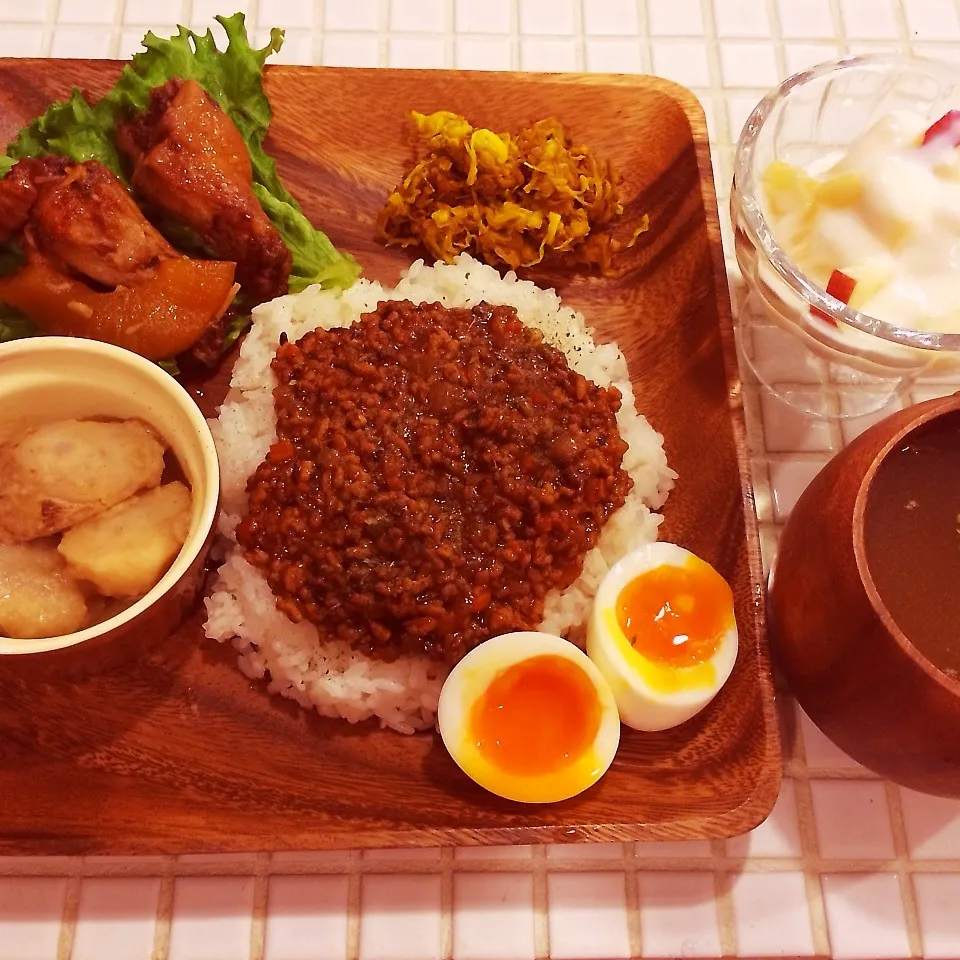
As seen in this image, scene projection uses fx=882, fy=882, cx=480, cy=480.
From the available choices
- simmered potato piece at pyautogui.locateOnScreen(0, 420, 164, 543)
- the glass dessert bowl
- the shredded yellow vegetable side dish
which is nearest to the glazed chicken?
simmered potato piece at pyautogui.locateOnScreen(0, 420, 164, 543)

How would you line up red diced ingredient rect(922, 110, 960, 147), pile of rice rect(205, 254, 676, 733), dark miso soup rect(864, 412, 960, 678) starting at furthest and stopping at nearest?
red diced ingredient rect(922, 110, 960, 147) < pile of rice rect(205, 254, 676, 733) < dark miso soup rect(864, 412, 960, 678)

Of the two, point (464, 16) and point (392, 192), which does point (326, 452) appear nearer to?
point (392, 192)

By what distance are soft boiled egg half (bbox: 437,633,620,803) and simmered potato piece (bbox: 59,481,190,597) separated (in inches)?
22.0

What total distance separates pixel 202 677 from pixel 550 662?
0.68 meters

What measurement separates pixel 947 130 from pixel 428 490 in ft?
4.54

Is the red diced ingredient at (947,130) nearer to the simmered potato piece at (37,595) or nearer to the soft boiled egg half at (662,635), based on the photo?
the soft boiled egg half at (662,635)

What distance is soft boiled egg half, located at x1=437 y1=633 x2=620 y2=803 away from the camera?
1.54 metres

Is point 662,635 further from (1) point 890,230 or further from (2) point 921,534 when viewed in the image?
(1) point 890,230

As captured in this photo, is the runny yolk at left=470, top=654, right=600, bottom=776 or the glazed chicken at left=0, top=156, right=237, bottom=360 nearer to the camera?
the runny yolk at left=470, top=654, right=600, bottom=776

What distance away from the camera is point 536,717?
1.59m

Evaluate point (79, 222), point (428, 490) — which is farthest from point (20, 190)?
point (428, 490)

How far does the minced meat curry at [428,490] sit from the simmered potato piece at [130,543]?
183 mm

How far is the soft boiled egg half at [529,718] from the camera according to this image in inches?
60.7

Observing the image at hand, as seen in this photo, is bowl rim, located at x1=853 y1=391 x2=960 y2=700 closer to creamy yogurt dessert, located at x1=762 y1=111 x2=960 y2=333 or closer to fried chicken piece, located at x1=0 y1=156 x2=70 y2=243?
creamy yogurt dessert, located at x1=762 y1=111 x2=960 y2=333
